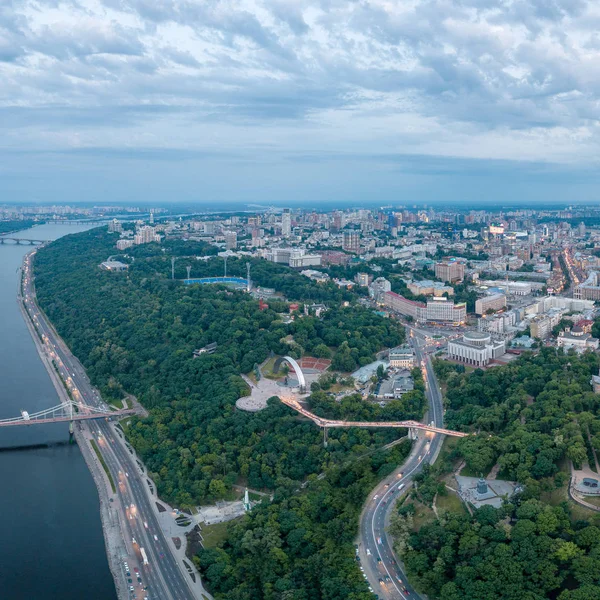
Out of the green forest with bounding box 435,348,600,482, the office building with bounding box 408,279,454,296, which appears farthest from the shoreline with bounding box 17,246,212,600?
the office building with bounding box 408,279,454,296

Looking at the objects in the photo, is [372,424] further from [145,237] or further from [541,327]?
[145,237]

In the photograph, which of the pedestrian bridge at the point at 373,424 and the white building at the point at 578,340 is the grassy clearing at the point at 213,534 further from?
the white building at the point at 578,340

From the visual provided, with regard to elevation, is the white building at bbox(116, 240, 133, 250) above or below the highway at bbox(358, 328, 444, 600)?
above

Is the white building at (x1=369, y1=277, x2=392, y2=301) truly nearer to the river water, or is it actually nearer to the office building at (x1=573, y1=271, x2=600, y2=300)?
the office building at (x1=573, y1=271, x2=600, y2=300)

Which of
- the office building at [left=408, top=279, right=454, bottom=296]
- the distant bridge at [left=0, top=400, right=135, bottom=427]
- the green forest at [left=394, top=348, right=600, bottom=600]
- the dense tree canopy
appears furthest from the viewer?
A: the office building at [left=408, top=279, right=454, bottom=296]

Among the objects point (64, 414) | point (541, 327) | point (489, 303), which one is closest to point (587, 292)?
point (489, 303)

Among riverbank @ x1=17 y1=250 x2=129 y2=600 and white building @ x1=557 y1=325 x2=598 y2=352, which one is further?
white building @ x1=557 y1=325 x2=598 y2=352

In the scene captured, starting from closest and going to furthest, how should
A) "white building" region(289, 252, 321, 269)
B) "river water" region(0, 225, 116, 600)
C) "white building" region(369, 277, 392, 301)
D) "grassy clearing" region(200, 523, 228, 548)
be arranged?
"river water" region(0, 225, 116, 600)
"grassy clearing" region(200, 523, 228, 548)
"white building" region(369, 277, 392, 301)
"white building" region(289, 252, 321, 269)
